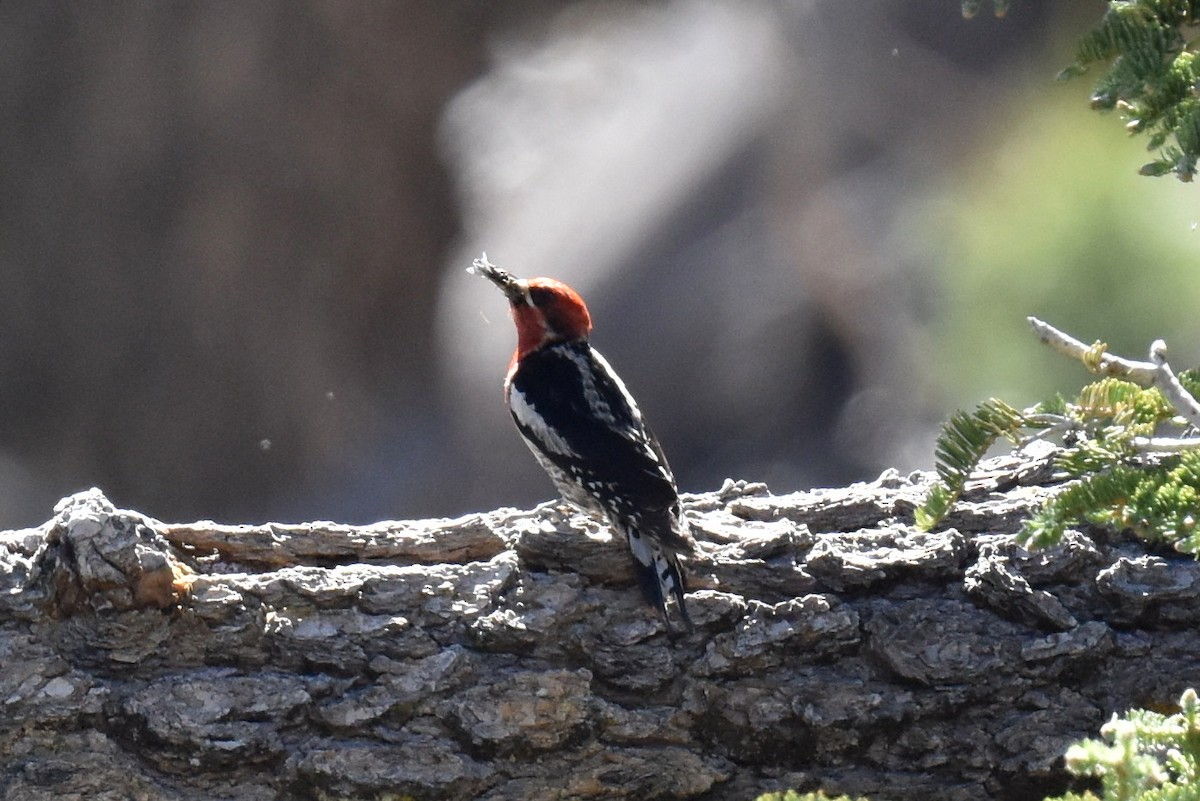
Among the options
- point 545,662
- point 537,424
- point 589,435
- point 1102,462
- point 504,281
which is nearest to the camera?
point 1102,462

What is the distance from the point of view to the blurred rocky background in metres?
7.95

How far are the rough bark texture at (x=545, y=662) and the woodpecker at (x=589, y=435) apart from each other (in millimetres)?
92

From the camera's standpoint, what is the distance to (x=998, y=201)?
532cm

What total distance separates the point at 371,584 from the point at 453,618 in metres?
0.20

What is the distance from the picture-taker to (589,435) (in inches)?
173

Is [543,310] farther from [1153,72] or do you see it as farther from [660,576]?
[1153,72]

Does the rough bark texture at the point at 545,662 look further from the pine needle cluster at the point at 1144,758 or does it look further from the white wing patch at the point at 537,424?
the white wing patch at the point at 537,424

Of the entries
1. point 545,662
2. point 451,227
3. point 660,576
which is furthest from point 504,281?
point 451,227

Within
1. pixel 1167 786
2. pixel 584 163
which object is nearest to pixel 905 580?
pixel 1167 786

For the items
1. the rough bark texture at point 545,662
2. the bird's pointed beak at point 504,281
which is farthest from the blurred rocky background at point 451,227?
the rough bark texture at point 545,662

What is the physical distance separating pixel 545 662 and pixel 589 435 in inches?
53.6

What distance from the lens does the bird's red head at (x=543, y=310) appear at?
16.3 feet

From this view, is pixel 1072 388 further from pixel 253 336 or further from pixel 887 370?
pixel 253 336

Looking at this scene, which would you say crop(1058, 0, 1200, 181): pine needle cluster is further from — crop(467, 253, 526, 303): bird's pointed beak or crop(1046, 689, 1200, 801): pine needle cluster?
crop(467, 253, 526, 303): bird's pointed beak
